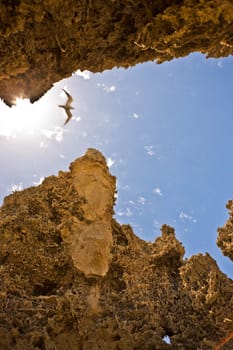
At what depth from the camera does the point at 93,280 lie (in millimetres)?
15938

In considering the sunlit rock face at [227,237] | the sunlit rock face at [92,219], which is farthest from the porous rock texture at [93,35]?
the sunlit rock face at [227,237]

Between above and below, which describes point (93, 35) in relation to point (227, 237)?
below

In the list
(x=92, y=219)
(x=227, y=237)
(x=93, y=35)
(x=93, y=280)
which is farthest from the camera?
(x=227, y=237)

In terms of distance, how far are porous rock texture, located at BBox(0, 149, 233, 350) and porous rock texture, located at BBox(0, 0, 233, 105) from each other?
9.11m

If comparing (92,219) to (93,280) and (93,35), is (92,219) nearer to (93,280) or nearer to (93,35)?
(93,280)

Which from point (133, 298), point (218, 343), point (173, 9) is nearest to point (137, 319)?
point (133, 298)

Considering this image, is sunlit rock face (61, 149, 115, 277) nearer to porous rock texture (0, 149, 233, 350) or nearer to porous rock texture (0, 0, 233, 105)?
porous rock texture (0, 149, 233, 350)

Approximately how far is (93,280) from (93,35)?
11449 millimetres

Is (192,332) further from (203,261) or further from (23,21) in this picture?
(23,21)

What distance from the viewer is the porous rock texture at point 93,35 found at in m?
6.08

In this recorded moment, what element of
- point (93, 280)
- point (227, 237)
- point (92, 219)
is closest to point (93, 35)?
point (92, 219)

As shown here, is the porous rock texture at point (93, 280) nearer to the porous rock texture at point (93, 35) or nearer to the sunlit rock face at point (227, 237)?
the sunlit rock face at point (227, 237)

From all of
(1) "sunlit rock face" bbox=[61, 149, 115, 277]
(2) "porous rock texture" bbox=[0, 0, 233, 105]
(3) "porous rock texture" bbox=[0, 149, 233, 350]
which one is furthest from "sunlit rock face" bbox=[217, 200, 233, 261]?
(2) "porous rock texture" bbox=[0, 0, 233, 105]

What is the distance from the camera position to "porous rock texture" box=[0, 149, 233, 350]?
13500 mm
